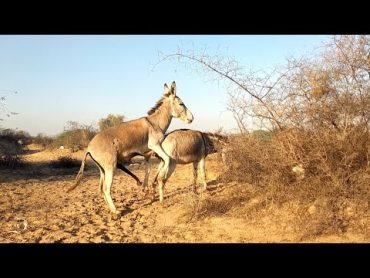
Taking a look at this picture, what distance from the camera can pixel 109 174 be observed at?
957 centimetres

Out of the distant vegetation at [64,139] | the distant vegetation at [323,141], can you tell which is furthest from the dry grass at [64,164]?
the distant vegetation at [323,141]

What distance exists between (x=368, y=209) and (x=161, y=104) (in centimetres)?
633

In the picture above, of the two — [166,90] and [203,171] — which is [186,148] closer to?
[203,171]

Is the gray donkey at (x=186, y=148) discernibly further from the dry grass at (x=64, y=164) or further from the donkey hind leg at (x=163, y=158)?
the dry grass at (x=64, y=164)

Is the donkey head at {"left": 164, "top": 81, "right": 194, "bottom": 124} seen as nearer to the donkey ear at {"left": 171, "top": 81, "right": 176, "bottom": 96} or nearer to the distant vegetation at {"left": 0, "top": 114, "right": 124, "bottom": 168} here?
the donkey ear at {"left": 171, "top": 81, "right": 176, "bottom": 96}

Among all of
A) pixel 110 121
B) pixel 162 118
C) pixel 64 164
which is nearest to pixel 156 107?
pixel 162 118

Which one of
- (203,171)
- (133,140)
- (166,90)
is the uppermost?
(166,90)

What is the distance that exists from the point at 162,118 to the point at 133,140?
1261mm

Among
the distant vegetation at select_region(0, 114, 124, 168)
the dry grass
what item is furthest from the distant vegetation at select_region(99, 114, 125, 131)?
the dry grass

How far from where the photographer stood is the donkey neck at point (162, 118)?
10949mm

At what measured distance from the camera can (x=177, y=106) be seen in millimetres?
11242

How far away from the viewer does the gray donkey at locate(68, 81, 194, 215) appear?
31.7ft

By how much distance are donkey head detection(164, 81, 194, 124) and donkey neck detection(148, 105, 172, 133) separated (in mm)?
169
